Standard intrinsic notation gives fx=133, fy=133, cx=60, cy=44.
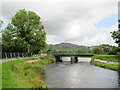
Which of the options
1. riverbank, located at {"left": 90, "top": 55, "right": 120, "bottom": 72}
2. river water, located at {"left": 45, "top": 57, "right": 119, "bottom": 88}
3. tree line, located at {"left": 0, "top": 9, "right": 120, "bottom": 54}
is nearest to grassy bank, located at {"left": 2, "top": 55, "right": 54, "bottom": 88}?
river water, located at {"left": 45, "top": 57, "right": 119, "bottom": 88}

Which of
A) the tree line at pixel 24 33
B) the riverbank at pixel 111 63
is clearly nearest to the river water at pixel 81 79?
the riverbank at pixel 111 63

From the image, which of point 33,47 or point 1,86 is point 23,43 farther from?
point 1,86

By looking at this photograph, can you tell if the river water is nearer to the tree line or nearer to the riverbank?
the riverbank

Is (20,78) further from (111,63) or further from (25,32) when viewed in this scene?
(25,32)

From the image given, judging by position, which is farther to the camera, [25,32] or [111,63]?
[25,32]

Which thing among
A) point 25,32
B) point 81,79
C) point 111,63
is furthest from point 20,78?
point 25,32

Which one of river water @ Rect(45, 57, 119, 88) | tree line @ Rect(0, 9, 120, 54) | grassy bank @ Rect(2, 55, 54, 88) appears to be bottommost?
river water @ Rect(45, 57, 119, 88)

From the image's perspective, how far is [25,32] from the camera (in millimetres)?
55781

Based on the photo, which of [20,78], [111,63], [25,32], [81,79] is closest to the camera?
[20,78]

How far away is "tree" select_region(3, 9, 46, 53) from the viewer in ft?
173

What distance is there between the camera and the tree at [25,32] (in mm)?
52750

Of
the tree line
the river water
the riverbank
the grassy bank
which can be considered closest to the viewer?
the grassy bank

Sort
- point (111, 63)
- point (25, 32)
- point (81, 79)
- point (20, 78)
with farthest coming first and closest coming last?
point (25, 32) < point (111, 63) < point (81, 79) < point (20, 78)

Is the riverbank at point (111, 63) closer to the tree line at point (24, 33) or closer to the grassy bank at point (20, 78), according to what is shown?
the tree line at point (24, 33)
